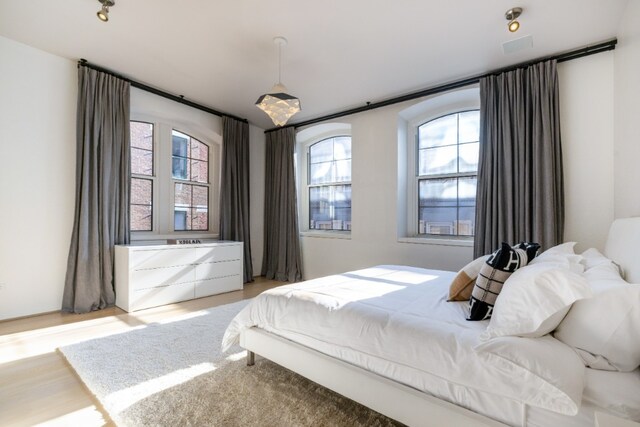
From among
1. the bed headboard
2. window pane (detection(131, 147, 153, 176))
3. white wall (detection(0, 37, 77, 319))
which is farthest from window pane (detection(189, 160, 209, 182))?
the bed headboard

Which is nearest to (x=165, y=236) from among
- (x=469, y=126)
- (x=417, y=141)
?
(x=417, y=141)

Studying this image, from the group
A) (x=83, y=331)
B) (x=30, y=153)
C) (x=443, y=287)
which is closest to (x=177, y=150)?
(x=30, y=153)

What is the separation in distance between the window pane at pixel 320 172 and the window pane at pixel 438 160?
1.52 m

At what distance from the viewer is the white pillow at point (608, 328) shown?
987mm

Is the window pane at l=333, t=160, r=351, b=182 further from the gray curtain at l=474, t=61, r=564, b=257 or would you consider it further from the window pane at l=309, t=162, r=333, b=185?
the gray curtain at l=474, t=61, r=564, b=257

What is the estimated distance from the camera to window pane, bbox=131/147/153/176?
3.93 metres

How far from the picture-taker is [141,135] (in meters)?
4.01

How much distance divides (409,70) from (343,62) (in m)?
0.74

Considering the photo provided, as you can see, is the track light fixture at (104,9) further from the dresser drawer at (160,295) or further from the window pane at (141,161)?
the dresser drawer at (160,295)

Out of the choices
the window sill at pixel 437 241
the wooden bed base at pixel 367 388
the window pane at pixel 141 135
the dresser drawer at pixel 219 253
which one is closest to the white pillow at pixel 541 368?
the wooden bed base at pixel 367 388

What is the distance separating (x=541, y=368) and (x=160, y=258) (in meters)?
3.57

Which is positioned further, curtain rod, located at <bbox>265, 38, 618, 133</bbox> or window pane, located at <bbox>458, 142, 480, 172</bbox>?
window pane, located at <bbox>458, 142, 480, 172</bbox>

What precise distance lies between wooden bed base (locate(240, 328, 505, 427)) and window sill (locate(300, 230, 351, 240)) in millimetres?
2676

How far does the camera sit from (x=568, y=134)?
9.33 ft
